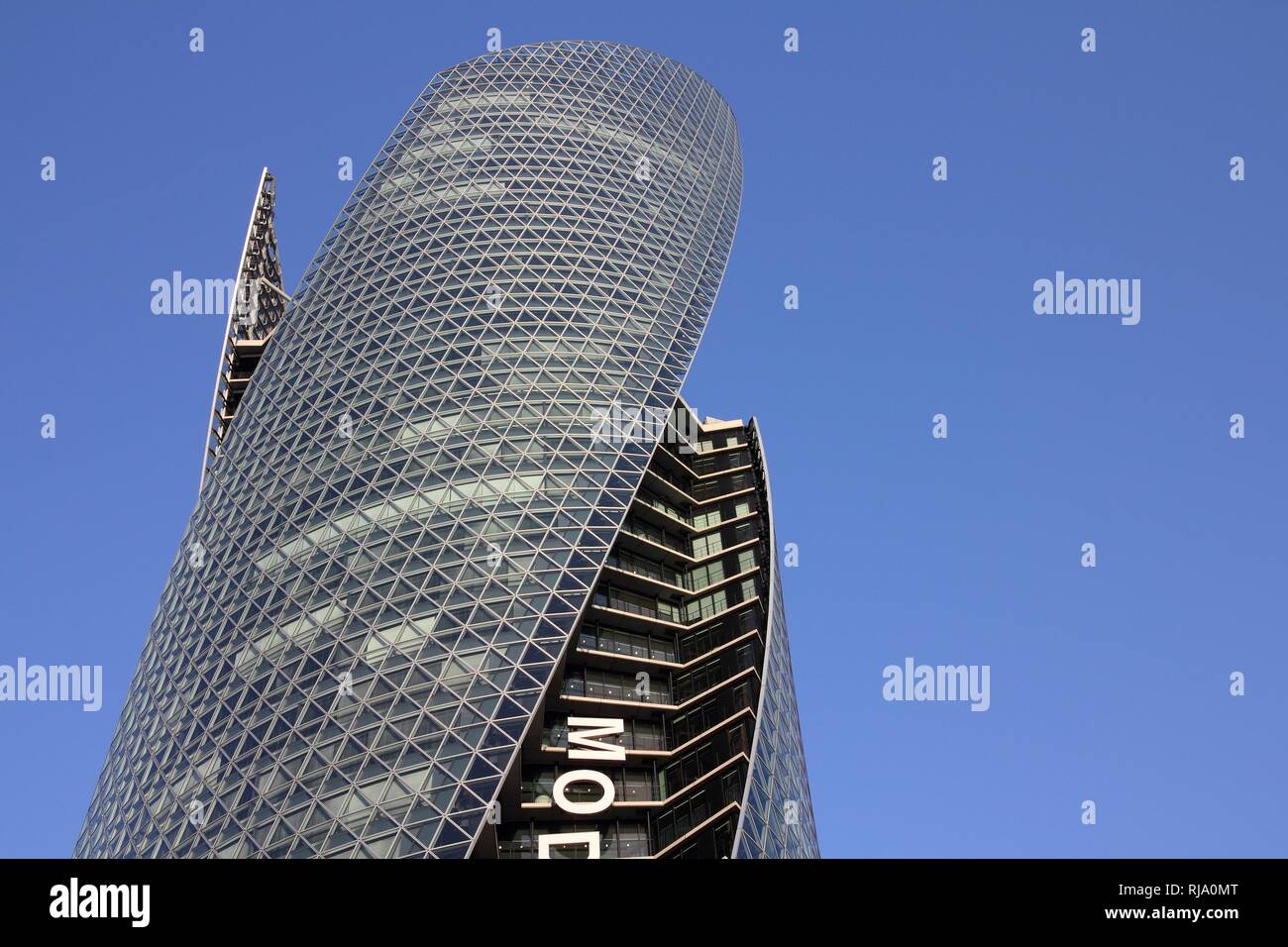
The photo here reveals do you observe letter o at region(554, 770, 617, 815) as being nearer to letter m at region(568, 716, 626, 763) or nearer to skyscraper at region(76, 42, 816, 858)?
skyscraper at region(76, 42, 816, 858)

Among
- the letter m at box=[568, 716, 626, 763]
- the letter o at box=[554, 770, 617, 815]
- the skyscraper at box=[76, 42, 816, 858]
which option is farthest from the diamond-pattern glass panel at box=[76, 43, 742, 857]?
the letter o at box=[554, 770, 617, 815]

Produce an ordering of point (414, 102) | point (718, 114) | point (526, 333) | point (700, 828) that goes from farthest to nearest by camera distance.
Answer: point (718, 114) → point (414, 102) → point (526, 333) → point (700, 828)

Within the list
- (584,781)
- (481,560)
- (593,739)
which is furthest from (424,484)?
(584,781)

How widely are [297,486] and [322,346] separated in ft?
46.2

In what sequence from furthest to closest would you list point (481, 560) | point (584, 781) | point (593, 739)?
point (481, 560) < point (593, 739) < point (584, 781)

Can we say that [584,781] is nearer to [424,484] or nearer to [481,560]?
[481,560]

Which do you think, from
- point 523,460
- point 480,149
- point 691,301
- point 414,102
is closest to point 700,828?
point 523,460

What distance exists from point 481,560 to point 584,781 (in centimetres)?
1275

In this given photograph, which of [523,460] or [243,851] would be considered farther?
[523,460]

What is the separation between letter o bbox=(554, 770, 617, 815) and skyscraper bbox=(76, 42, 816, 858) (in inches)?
6.5

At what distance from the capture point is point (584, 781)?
6469cm

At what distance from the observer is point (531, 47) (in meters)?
113

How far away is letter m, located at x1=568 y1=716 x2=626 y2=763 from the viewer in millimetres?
64938
